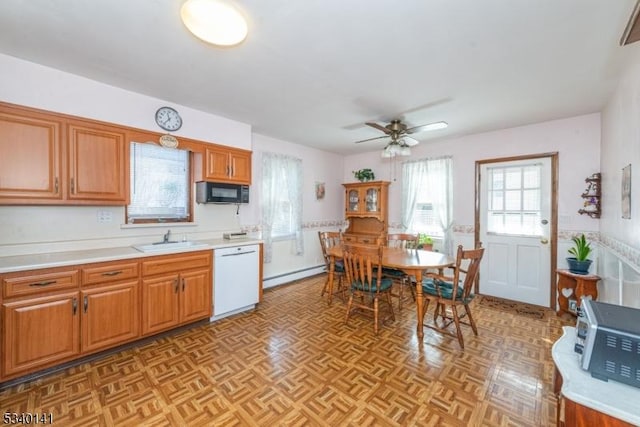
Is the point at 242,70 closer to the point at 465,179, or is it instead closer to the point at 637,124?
the point at 637,124

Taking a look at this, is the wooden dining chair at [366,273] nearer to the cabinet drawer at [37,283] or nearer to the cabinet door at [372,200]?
the cabinet door at [372,200]

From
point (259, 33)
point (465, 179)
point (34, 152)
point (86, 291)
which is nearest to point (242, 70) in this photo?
point (259, 33)

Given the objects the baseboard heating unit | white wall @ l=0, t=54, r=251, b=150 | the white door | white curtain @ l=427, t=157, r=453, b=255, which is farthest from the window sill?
the white door

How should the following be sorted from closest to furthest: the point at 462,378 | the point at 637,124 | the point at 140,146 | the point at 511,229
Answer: the point at 637,124 < the point at 462,378 < the point at 140,146 < the point at 511,229

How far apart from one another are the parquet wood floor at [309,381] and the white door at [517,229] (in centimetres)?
81

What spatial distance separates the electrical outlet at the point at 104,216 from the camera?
2.57 m

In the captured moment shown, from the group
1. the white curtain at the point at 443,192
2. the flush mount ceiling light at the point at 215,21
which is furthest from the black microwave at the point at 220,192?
the white curtain at the point at 443,192

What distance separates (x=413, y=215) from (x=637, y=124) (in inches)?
113

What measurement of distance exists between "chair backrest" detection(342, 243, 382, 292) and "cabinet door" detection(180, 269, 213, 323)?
153 centimetres

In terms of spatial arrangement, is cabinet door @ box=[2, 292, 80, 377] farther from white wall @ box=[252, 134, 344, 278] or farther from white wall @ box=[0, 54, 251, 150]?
white wall @ box=[252, 134, 344, 278]

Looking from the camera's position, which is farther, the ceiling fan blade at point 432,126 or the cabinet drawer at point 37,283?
the ceiling fan blade at point 432,126

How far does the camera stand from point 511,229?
371 centimetres

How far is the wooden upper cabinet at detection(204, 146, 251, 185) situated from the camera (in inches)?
125

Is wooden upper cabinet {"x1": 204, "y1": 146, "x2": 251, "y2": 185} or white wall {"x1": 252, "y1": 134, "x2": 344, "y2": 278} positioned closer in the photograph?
wooden upper cabinet {"x1": 204, "y1": 146, "x2": 251, "y2": 185}
